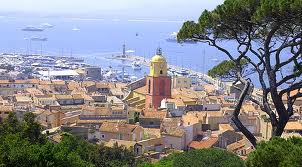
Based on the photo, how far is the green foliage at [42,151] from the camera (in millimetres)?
7602

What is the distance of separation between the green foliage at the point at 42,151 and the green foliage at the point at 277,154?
2.79m

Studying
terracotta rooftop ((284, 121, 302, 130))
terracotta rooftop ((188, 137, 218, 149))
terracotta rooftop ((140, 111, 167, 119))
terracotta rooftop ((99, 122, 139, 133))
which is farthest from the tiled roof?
terracotta rooftop ((284, 121, 302, 130))

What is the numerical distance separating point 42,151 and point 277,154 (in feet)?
10.5

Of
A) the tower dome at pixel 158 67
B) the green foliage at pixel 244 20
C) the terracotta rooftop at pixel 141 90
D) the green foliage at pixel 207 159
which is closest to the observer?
the green foliage at pixel 244 20

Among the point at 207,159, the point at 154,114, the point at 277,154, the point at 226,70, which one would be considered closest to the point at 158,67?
the point at 154,114

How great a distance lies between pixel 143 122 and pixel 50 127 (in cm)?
354

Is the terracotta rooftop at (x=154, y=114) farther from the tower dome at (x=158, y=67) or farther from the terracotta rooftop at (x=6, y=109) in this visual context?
the terracotta rooftop at (x=6, y=109)

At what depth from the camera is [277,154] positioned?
19.1ft

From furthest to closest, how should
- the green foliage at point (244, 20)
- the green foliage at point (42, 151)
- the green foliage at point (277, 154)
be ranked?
the green foliage at point (42, 151)
the green foliage at point (244, 20)
the green foliage at point (277, 154)

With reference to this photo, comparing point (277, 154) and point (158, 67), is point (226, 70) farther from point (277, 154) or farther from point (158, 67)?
point (158, 67)

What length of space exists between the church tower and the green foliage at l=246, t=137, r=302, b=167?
21.1 metres

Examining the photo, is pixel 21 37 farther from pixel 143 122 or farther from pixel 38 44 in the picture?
pixel 143 122

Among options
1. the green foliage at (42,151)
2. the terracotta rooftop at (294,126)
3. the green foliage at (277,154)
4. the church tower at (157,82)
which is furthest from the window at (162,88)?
the green foliage at (277,154)

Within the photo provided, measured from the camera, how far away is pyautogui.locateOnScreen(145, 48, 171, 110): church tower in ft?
89.9
